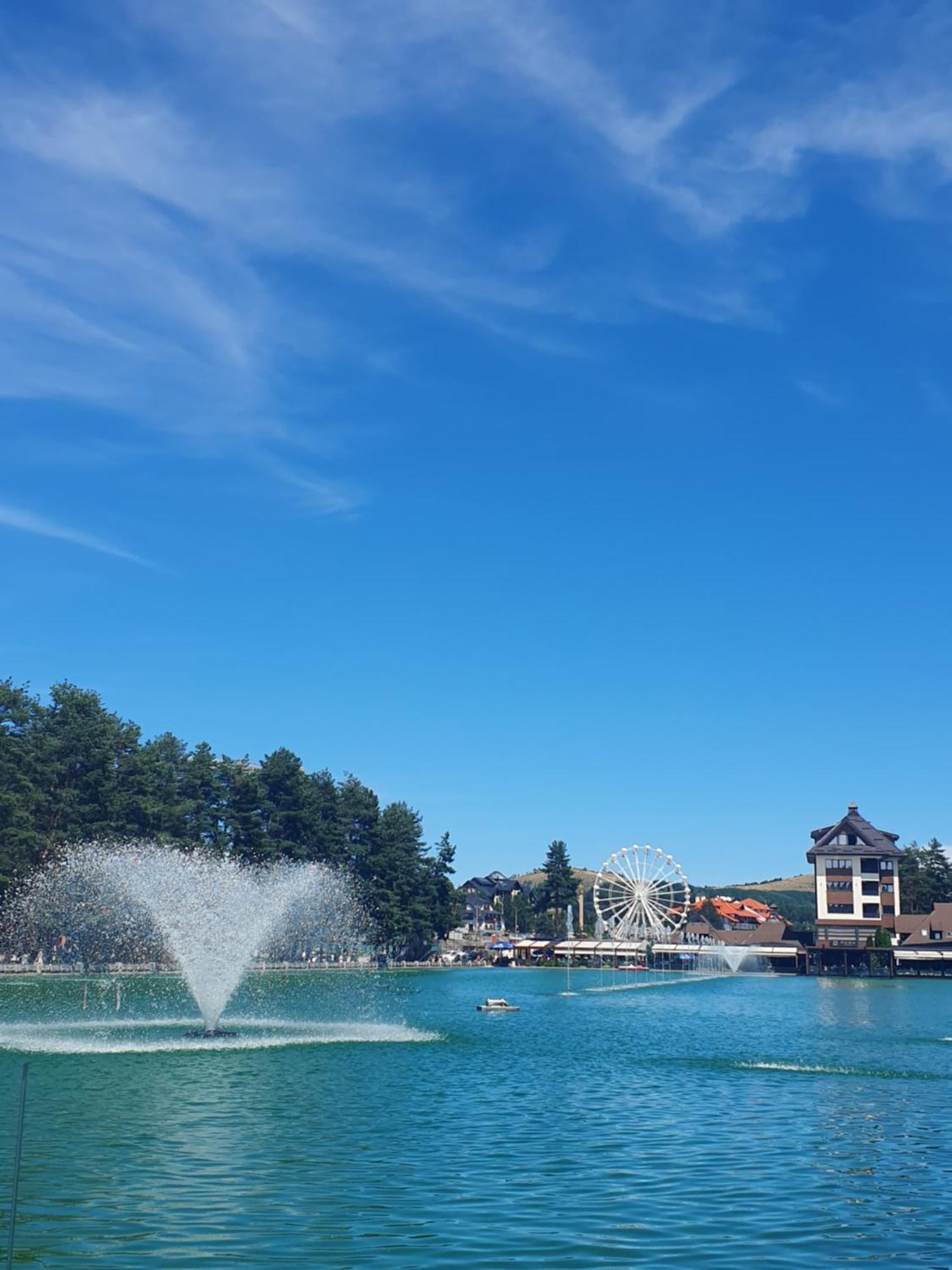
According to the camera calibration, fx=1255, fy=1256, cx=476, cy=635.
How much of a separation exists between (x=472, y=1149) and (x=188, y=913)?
31.7 m

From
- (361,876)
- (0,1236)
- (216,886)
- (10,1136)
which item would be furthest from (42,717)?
(0,1236)

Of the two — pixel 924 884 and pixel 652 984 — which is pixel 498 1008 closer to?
pixel 652 984

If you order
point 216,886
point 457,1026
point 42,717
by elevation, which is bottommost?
point 457,1026

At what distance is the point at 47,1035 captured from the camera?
174 feet

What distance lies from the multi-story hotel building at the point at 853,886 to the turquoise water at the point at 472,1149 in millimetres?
95634

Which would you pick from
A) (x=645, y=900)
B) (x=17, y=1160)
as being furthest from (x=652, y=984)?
(x=17, y=1160)

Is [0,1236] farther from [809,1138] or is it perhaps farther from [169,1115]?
[809,1138]

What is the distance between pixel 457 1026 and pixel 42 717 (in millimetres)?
63094

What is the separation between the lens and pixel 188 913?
2267 inches

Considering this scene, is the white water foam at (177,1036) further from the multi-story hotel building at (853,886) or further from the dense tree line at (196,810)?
the multi-story hotel building at (853,886)

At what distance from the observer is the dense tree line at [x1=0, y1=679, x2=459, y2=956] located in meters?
110

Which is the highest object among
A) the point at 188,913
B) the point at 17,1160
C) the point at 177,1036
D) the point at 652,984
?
the point at 188,913

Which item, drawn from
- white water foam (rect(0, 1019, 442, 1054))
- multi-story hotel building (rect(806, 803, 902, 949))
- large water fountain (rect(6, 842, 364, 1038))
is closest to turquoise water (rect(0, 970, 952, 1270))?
white water foam (rect(0, 1019, 442, 1054))

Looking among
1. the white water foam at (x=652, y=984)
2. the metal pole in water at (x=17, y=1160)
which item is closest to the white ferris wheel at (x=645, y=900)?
the white water foam at (x=652, y=984)
